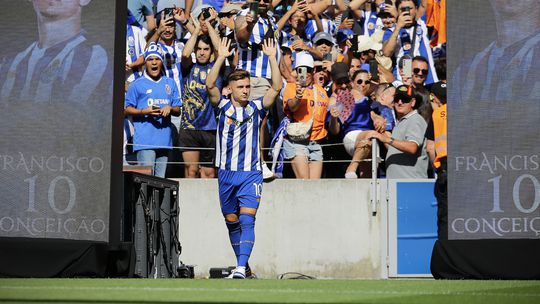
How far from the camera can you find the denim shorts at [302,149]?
15055mm

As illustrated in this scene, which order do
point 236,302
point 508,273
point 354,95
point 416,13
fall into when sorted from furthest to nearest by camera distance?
point 416,13 < point 354,95 < point 508,273 < point 236,302

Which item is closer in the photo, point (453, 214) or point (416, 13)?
point (453, 214)

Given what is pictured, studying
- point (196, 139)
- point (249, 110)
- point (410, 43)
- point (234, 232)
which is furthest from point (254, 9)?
point (234, 232)

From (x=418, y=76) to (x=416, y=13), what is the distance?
1.47m

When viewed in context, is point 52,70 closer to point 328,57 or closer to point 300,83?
point 300,83

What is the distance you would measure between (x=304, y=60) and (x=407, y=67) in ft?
5.11

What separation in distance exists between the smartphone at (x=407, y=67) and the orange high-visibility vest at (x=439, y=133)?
1.06 m

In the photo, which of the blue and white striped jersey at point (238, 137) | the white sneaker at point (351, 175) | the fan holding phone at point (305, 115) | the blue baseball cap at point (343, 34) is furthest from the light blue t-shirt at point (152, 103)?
the blue and white striped jersey at point (238, 137)

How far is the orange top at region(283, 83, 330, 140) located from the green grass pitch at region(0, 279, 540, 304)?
Result: 6077mm

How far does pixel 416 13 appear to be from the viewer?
16.2 metres

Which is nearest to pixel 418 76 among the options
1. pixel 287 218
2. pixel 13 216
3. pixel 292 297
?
pixel 287 218

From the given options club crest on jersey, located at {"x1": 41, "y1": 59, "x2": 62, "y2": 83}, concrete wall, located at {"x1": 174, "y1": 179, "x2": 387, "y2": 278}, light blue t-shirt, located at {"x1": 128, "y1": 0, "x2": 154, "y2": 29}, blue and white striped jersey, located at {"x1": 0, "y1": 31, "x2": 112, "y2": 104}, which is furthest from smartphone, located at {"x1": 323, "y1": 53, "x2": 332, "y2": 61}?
club crest on jersey, located at {"x1": 41, "y1": 59, "x2": 62, "y2": 83}

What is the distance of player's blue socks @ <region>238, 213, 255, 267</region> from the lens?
11.6 meters

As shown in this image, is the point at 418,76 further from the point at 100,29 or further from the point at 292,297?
the point at 292,297
